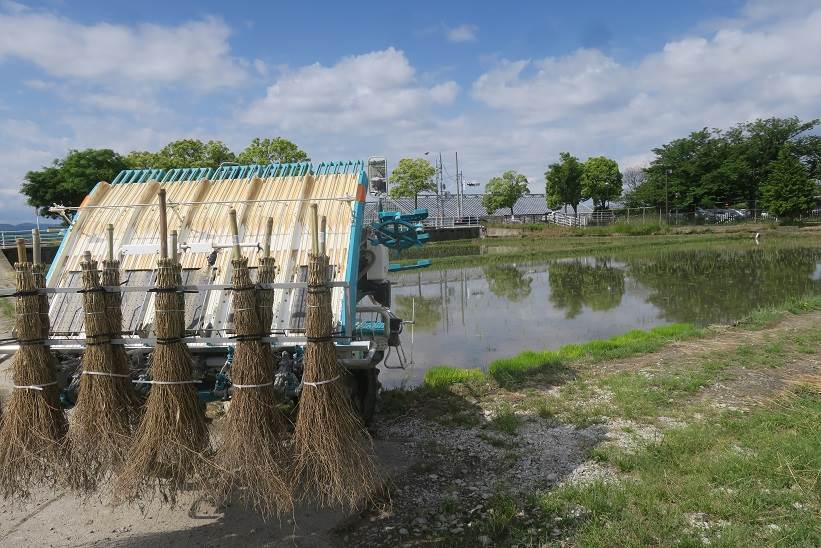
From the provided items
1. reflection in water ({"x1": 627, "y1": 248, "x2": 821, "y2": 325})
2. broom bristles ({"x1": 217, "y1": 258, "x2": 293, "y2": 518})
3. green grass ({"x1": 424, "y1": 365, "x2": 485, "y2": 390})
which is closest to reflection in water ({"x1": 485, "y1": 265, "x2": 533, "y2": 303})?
reflection in water ({"x1": 627, "y1": 248, "x2": 821, "y2": 325})

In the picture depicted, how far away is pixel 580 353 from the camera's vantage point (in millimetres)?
10773

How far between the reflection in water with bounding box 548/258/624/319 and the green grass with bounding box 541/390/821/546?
1016 centimetres

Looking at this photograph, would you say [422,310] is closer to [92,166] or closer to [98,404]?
[98,404]

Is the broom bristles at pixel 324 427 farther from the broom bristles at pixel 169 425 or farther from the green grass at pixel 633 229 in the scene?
the green grass at pixel 633 229

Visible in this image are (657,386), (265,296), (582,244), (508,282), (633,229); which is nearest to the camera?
(265,296)

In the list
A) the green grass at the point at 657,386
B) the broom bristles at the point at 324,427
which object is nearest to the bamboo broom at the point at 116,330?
the broom bristles at the point at 324,427

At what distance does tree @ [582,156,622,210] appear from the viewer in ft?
178

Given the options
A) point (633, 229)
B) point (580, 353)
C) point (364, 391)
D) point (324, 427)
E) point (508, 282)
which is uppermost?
point (633, 229)

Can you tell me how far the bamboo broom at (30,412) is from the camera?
3967mm

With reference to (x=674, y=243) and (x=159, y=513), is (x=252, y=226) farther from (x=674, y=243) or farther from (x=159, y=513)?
(x=674, y=243)

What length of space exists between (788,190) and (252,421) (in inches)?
2018

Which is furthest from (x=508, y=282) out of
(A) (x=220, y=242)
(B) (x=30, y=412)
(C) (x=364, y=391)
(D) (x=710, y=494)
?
(B) (x=30, y=412)

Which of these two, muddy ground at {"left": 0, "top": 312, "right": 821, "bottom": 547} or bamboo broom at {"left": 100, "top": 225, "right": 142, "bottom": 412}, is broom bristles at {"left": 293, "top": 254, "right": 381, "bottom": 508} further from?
bamboo broom at {"left": 100, "top": 225, "right": 142, "bottom": 412}

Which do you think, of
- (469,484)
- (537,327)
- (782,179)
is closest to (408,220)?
(469,484)
